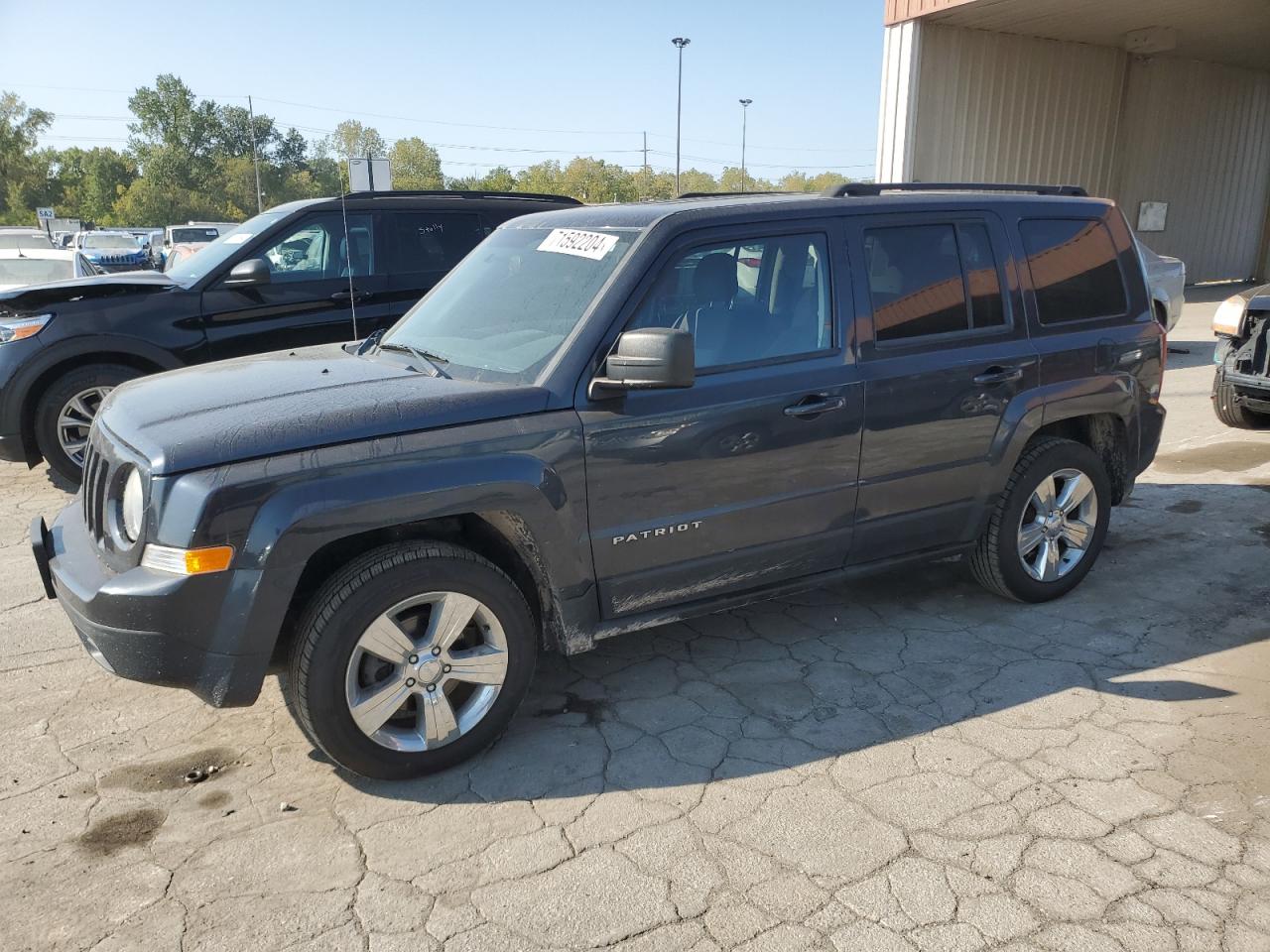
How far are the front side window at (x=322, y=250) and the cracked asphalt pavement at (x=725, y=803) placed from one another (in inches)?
136

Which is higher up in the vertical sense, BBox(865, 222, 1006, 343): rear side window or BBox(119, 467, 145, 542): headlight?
BBox(865, 222, 1006, 343): rear side window

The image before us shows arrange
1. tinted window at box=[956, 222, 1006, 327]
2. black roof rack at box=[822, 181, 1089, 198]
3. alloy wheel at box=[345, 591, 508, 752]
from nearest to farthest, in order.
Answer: alloy wheel at box=[345, 591, 508, 752] → black roof rack at box=[822, 181, 1089, 198] → tinted window at box=[956, 222, 1006, 327]

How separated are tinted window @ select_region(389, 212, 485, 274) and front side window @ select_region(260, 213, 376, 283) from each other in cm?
20

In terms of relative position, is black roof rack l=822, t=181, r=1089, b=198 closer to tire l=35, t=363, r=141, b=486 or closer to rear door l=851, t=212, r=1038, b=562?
rear door l=851, t=212, r=1038, b=562

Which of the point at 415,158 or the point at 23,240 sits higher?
the point at 415,158

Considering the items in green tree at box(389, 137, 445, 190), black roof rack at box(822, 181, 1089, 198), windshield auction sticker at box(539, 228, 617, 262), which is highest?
green tree at box(389, 137, 445, 190)

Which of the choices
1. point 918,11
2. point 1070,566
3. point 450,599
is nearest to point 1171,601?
point 1070,566

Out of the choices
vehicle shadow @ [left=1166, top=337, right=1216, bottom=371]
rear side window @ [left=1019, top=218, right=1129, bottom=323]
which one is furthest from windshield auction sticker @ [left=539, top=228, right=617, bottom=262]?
vehicle shadow @ [left=1166, top=337, right=1216, bottom=371]

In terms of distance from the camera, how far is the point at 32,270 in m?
11.2

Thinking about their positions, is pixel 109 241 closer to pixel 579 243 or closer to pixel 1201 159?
pixel 579 243

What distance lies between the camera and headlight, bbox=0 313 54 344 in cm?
623

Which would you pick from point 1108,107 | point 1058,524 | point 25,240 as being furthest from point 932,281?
point 25,240

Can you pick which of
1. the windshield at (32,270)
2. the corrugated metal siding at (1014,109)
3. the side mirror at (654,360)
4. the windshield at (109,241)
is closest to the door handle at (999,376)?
the side mirror at (654,360)

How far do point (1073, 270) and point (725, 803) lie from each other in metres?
3.03
